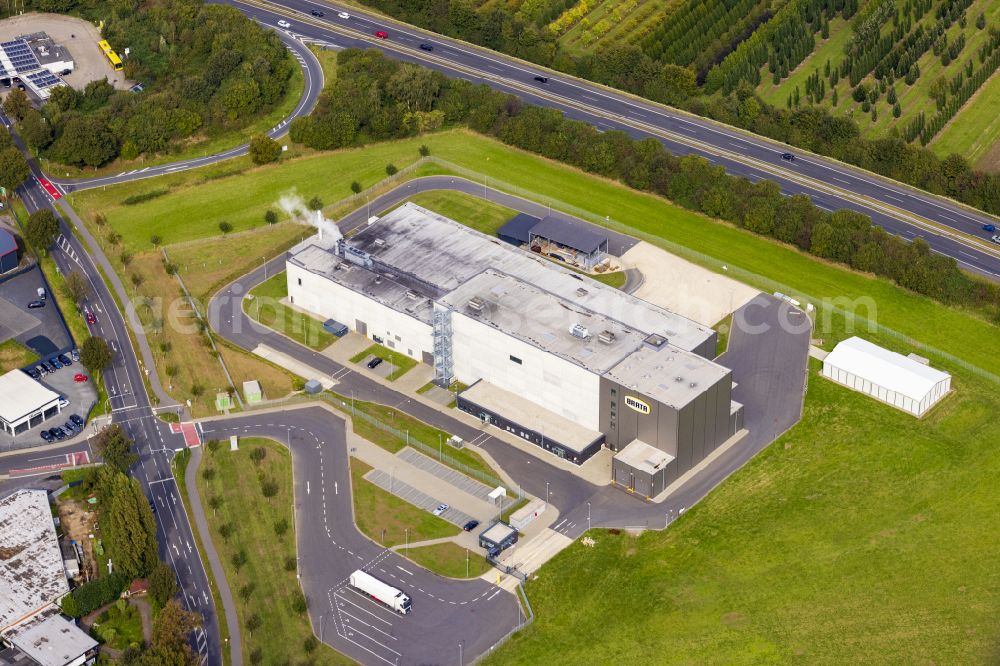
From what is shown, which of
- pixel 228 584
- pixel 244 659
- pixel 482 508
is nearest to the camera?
pixel 244 659

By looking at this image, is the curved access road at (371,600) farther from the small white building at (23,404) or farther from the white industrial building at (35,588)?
the small white building at (23,404)

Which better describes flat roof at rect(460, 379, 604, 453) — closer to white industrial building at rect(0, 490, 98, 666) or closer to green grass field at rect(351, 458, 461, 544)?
green grass field at rect(351, 458, 461, 544)

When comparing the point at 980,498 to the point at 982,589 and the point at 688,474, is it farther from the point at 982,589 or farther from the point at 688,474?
the point at 688,474

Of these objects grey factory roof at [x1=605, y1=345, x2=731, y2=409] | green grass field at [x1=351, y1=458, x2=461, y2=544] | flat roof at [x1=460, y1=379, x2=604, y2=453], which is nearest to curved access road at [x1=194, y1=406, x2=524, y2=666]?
green grass field at [x1=351, y1=458, x2=461, y2=544]

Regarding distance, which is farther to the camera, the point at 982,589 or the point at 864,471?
the point at 864,471

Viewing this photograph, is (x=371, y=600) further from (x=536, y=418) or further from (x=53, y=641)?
(x=536, y=418)

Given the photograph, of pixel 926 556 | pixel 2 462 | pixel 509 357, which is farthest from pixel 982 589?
pixel 2 462

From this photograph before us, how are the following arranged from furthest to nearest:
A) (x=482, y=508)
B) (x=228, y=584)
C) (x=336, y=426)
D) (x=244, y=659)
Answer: (x=336, y=426), (x=482, y=508), (x=228, y=584), (x=244, y=659)
